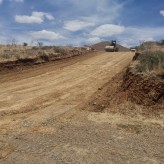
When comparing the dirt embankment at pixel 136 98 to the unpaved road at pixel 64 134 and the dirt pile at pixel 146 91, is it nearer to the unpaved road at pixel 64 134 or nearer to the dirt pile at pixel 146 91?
the dirt pile at pixel 146 91

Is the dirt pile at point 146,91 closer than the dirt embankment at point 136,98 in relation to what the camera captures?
No

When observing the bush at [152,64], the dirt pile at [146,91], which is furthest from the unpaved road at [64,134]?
the bush at [152,64]

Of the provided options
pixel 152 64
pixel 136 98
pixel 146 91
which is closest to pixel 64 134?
pixel 136 98

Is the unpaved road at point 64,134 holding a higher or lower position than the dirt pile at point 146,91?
Result: lower


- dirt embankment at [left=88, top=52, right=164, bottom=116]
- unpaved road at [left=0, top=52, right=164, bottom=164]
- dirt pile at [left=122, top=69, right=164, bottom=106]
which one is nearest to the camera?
unpaved road at [left=0, top=52, right=164, bottom=164]

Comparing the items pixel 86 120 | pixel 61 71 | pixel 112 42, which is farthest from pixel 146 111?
pixel 112 42

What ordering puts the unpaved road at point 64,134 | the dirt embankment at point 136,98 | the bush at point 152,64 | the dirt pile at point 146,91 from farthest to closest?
the bush at point 152,64 < the dirt pile at point 146,91 < the dirt embankment at point 136,98 < the unpaved road at point 64,134

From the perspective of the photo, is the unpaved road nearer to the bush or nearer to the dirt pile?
the dirt pile

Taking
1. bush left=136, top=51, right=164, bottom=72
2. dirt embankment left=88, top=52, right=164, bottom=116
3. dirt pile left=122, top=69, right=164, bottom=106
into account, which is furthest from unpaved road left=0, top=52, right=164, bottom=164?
bush left=136, top=51, right=164, bottom=72

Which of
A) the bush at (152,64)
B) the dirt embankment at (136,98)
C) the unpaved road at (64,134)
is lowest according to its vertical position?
the unpaved road at (64,134)

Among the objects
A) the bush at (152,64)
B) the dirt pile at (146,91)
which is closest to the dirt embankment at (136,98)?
the dirt pile at (146,91)

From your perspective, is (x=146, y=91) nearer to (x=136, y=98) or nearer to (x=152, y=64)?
(x=136, y=98)

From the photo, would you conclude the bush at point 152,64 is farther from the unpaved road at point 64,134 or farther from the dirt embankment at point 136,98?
the unpaved road at point 64,134

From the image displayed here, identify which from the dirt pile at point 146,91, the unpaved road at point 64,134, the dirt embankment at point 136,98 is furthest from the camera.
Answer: the dirt pile at point 146,91
